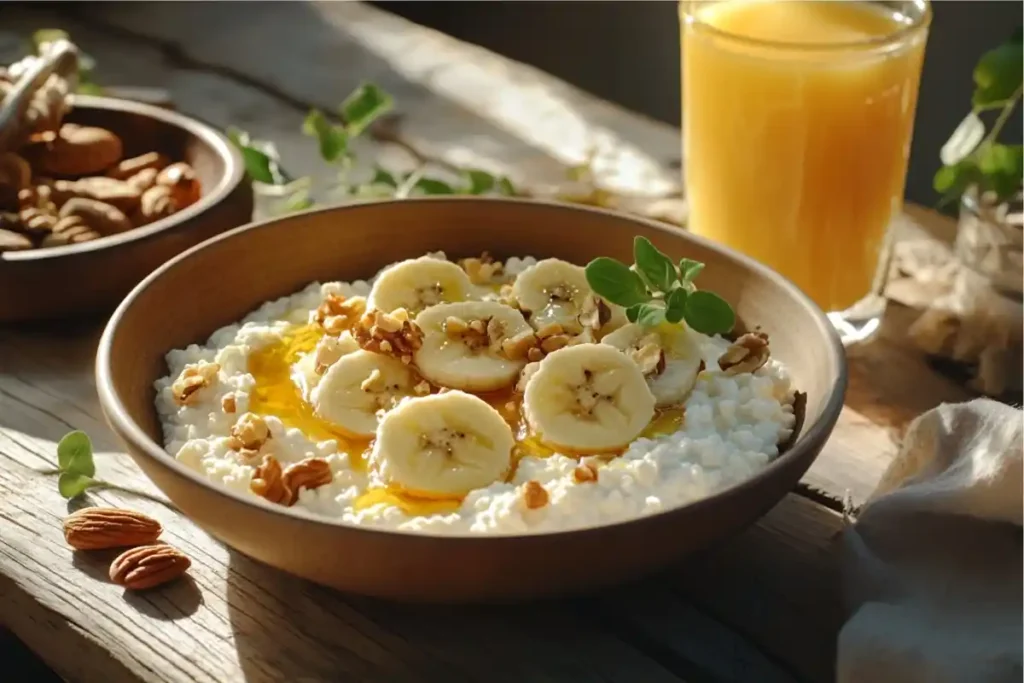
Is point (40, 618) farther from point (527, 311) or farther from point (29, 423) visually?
point (527, 311)

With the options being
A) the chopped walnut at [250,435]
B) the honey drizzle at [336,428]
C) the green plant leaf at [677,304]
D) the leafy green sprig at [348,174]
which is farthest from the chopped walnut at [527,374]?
the leafy green sprig at [348,174]

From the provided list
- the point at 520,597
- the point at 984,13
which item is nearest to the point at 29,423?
the point at 520,597

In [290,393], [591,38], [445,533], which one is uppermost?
[445,533]

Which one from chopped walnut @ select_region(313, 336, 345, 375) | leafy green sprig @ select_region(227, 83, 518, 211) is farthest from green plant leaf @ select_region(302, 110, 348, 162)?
chopped walnut @ select_region(313, 336, 345, 375)

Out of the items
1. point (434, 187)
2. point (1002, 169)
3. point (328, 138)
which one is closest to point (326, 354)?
point (434, 187)

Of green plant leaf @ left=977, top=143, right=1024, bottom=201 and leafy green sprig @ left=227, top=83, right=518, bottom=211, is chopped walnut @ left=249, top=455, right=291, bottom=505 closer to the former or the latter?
leafy green sprig @ left=227, top=83, right=518, bottom=211

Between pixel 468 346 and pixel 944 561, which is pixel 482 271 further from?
pixel 944 561

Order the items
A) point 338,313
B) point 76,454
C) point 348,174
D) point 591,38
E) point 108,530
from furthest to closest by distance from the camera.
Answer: point 591,38
point 348,174
point 338,313
point 76,454
point 108,530
